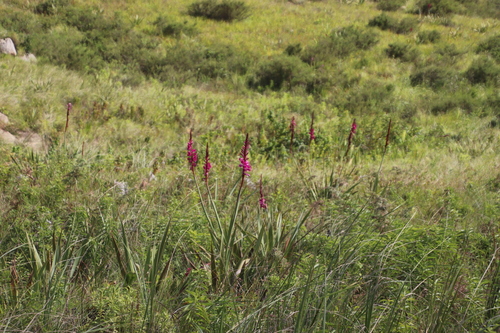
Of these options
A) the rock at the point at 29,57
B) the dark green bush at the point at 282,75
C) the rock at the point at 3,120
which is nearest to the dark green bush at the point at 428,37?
the dark green bush at the point at 282,75

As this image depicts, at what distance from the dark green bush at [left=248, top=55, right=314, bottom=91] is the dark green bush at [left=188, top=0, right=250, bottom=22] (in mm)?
6040

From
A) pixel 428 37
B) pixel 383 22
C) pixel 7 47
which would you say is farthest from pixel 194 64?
pixel 428 37

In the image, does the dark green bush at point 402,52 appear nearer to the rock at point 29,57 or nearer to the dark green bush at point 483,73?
the dark green bush at point 483,73

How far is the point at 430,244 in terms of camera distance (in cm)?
246

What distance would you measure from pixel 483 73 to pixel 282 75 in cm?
624

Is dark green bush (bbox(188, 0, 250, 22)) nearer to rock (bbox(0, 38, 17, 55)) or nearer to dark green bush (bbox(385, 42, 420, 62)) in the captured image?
dark green bush (bbox(385, 42, 420, 62))

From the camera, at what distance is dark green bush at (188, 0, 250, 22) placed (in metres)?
18.1

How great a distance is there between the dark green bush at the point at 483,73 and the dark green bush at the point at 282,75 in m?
5.01

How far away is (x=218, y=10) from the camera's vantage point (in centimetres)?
1817

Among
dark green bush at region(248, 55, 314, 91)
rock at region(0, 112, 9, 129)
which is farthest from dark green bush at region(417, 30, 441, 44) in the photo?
rock at region(0, 112, 9, 129)

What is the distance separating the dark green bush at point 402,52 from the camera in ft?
48.3

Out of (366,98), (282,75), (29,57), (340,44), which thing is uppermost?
(29,57)

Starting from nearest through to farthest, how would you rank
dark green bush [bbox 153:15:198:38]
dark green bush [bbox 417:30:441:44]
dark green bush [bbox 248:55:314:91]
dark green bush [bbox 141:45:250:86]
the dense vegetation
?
the dense vegetation → dark green bush [bbox 141:45:250:86] → dark green bush [bbox 248:55:314:91] → dark green bush [bbox 153:15:198:38] → dark green bush [bbox 417:30:441:44]

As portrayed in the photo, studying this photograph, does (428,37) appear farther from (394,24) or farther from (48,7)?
(48,7)
